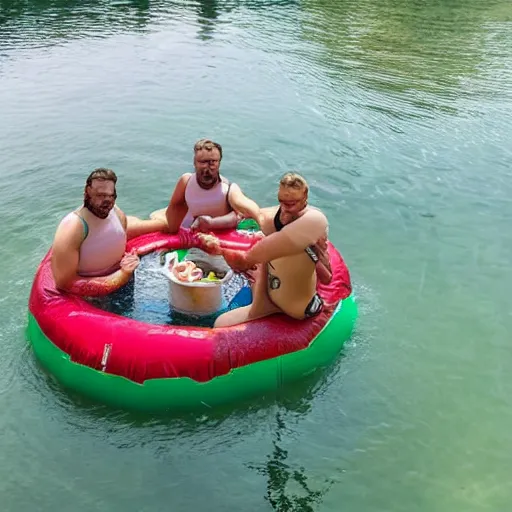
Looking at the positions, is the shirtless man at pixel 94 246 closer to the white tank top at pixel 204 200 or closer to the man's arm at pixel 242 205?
the white tank top at pixel 204 200

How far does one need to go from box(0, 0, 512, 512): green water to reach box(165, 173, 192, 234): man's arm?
147 cm

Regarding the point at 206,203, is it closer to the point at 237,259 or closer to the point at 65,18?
the point at 237,259

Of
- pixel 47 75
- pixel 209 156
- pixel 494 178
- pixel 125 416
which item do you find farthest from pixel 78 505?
pixel 47 75

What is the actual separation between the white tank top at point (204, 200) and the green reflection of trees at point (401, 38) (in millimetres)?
7286

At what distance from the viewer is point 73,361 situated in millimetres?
4602

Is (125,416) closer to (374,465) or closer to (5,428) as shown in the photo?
(5,428)

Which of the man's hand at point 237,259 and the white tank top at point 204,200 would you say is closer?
the man's hand at point 237,259

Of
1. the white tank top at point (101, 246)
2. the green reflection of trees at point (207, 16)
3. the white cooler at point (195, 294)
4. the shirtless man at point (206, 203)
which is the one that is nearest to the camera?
the white tank top at point (101, 246)

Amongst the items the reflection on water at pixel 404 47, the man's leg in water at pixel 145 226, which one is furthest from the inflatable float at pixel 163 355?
the reflection on water at pixel 404 47

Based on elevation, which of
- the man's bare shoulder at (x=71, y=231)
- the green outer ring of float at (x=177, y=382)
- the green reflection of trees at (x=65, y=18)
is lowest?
the green reflection of trees at (x=65, y=18)

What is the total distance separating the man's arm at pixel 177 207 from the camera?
5766 mm

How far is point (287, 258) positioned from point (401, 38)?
1340cm

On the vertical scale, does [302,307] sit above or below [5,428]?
above

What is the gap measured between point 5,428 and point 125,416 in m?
0.83
